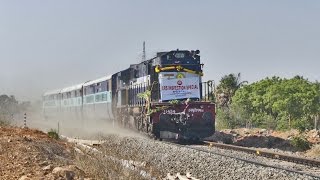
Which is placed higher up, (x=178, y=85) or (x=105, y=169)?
(x=178, y=85)

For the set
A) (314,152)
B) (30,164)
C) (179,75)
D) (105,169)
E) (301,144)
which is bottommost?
(314,152)

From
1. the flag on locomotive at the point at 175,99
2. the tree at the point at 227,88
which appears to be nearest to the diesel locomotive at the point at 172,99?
the flag on locomotive at the point at 175,99

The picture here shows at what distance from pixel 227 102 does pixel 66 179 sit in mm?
51459

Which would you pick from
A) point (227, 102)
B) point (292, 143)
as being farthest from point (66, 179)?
point (227, 102)

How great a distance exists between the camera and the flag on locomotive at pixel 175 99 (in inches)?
878

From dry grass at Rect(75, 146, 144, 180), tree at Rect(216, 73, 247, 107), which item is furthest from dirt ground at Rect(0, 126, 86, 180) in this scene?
tree at Rect(216, 73, 247, 107)

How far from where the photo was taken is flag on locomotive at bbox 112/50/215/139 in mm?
22309

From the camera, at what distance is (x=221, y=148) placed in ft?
64.3

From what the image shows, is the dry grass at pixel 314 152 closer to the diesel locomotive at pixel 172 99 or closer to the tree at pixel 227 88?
the diesel locomotive at pixel 172 99

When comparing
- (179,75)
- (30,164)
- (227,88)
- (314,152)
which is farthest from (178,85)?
(227,88)

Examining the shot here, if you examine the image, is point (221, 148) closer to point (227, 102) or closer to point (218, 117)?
point (218, 117)

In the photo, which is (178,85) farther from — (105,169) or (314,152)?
(105,169)

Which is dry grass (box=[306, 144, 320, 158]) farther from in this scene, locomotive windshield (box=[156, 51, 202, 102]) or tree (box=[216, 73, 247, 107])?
tree (box=[216, 73, 247, 107])

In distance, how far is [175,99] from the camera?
22.8 m
